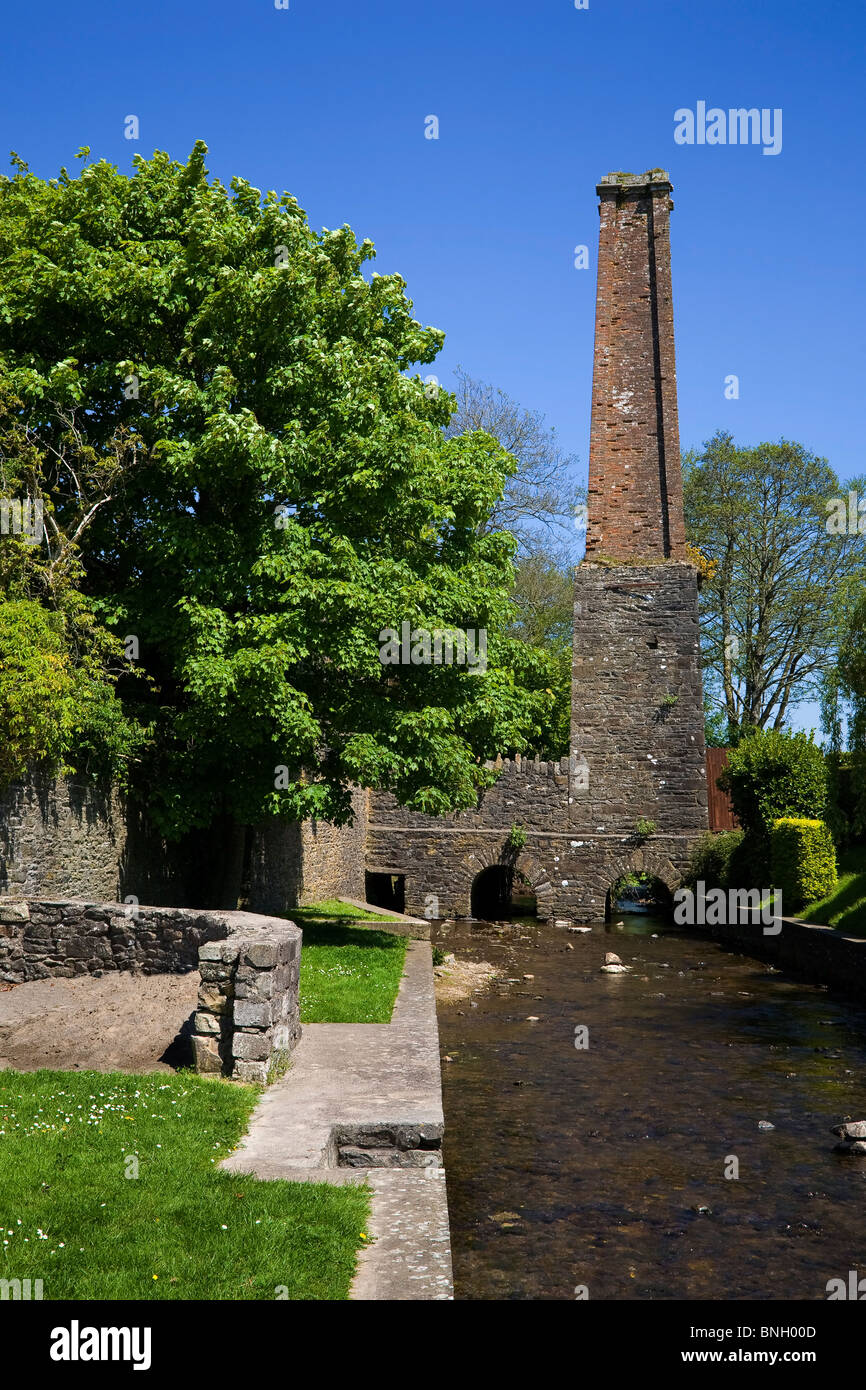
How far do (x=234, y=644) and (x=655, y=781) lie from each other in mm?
15891

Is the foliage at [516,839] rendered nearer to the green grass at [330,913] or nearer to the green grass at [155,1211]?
the green grass at [330,913]

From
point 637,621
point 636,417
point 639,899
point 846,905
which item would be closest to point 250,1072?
point 846,905

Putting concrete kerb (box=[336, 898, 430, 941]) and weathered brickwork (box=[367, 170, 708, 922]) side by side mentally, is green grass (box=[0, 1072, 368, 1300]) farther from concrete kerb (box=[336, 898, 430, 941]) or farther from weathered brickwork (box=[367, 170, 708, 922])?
weathered brickwork (box=[367, 170, 708, 922])

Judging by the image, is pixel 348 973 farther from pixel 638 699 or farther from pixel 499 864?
pixel 638 699

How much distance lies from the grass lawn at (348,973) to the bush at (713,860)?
9.74m

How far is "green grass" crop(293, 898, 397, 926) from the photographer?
19.0 m

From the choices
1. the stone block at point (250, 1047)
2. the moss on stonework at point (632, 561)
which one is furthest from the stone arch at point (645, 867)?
the stone block at point (250, 1047)

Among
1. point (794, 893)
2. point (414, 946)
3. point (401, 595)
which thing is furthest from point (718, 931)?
point (401, 595)

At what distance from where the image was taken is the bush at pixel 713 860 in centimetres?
2386

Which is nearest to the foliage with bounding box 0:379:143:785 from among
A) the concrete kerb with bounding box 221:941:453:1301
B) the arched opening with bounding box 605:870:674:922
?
the concrete kerb with bounding box 221:941:453:1301

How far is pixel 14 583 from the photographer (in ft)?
41.0

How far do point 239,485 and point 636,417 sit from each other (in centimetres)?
1544

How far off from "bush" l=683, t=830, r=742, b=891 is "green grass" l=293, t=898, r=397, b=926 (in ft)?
27.7
